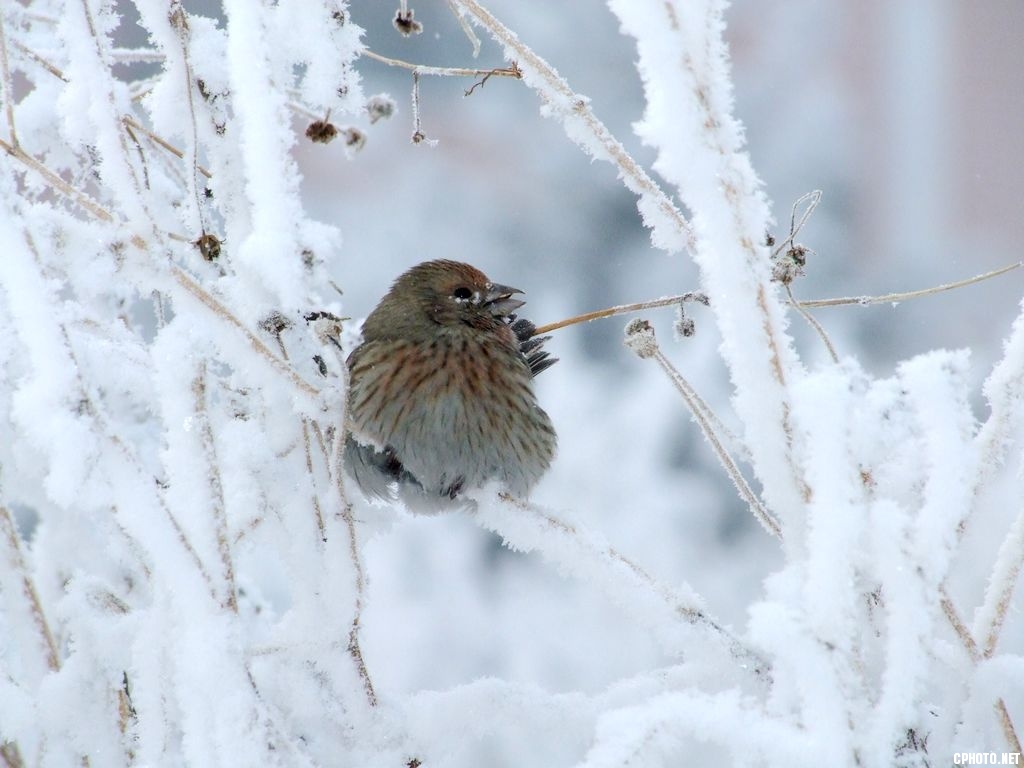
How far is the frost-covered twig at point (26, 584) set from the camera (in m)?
1.71

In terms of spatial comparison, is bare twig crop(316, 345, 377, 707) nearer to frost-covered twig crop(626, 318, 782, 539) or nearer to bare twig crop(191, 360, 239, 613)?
bare twig crop(191, 360, 239, 613)

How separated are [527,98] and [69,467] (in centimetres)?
798

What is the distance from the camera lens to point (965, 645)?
1.26 metres

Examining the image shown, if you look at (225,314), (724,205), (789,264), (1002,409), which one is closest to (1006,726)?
(1002,409)

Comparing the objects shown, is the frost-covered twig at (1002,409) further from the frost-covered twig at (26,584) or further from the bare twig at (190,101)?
the frost-covered twig at (26,584)

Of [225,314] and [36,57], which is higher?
[36,57]

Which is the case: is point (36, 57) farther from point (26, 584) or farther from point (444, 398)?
point (444, 398)

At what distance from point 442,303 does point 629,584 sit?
1.68m

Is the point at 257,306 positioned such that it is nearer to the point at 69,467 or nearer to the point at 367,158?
the point at 69,467

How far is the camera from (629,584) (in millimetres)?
1462

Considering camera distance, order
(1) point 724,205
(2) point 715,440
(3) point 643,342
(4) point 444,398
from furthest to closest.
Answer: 1. (4) point 444,398
2. (3) point 643,342
3. (2) point 715,440
4. (1) point 724,205

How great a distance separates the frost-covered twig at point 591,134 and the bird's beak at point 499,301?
1.51 m

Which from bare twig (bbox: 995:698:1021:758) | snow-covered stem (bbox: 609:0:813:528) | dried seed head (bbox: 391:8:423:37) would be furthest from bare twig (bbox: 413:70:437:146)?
bare twig (bbox: 995:698:1021:758)

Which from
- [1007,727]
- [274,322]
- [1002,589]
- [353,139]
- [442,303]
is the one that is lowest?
[1007,727]
